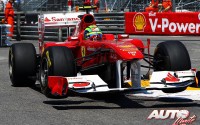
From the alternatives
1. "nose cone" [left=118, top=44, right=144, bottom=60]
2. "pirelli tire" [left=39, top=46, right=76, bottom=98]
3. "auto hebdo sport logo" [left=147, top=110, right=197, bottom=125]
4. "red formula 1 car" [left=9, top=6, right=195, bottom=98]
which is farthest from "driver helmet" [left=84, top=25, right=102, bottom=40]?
"auto hebdo sport logo" [left=147, top=110, right=197, bottom=125]

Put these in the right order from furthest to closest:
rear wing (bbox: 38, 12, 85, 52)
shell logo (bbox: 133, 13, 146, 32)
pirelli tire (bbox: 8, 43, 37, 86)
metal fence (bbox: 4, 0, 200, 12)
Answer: metal fence (bbox: 4, 0, 200, 12) → shell logo (bbox: 133, 13, 146, 32) → rear wing (bbox: 38, 12, 85, 52) → pirelli tire (bbox: 8, 43, 37, 86)

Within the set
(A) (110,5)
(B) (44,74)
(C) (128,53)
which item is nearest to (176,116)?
(C) (128,53)

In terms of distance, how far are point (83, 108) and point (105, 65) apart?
3.34 ft

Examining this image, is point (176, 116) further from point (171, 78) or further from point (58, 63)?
point (58, 63)

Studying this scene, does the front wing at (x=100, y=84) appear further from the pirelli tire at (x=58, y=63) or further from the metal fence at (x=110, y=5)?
the metal fence at (x=110, y=5)

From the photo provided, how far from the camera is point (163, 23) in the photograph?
2373cm

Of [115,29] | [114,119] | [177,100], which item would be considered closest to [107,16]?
[115,29]

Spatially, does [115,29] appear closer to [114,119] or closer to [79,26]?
[79,26]

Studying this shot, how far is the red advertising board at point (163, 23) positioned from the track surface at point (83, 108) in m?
13.7

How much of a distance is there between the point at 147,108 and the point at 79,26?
2.80 m

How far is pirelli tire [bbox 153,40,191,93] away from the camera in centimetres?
893

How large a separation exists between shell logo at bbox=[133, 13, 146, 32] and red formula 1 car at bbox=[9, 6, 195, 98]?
14014mm

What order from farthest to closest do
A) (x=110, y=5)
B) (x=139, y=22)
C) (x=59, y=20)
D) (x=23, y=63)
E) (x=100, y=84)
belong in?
(x=110, y=5) → (x=139, y=22) → (x=59, y=20) → (x=23, y=63) → (x=100, y=84)

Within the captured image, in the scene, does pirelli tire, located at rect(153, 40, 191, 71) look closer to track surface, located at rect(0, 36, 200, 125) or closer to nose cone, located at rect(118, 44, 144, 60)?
track surface, located at rect(0, 36, 200, 125)
